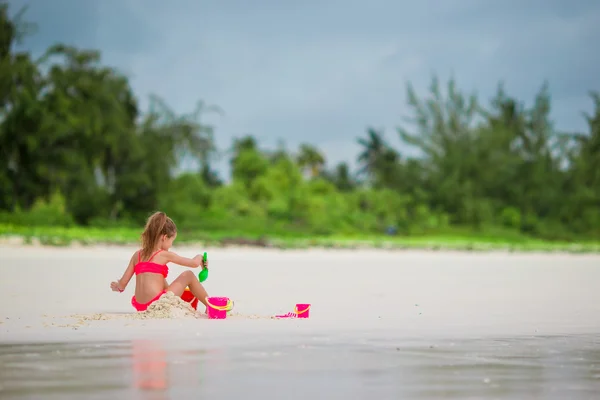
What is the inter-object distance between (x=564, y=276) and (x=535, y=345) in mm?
9715

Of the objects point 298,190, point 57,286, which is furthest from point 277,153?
point 57,286

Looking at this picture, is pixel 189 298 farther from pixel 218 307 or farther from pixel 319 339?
pixel 319 339

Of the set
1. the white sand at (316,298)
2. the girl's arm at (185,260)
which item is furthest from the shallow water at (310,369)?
the girl's arm at (185,260)

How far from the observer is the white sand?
8336 mm

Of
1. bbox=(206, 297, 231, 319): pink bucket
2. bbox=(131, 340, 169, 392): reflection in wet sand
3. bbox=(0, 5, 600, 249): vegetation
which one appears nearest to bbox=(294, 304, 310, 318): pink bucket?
bbox=(206, 297, 231, 319): pink bucket

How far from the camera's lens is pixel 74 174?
119ft

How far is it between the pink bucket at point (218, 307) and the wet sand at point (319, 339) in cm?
14

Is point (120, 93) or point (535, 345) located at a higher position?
point (120, 93)

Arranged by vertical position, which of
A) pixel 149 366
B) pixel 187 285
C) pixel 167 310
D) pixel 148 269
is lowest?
pixel 149 366

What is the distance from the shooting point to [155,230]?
Answer: 29.8ft

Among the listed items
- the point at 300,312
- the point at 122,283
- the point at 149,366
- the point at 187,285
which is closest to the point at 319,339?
→ the point at 300,312

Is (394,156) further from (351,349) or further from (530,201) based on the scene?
(351,349)

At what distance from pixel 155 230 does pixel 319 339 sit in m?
2.24

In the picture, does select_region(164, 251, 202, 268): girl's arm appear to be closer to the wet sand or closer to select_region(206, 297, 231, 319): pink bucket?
select_region(206, 297, 231, 319): pink bucket
